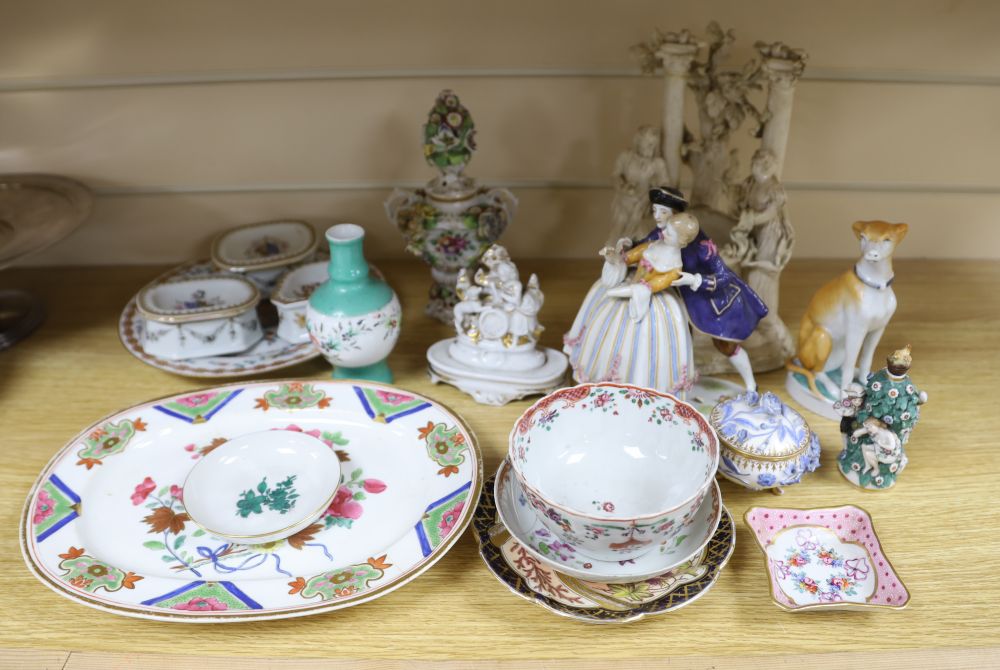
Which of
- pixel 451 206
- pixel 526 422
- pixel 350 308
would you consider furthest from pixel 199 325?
pixel 526 422

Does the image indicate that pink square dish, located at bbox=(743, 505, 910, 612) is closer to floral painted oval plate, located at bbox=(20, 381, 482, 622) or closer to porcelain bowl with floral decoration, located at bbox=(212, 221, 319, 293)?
floral painted oval plate, located at bbox=(20, 381, 482, 622)

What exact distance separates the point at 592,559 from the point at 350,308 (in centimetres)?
42

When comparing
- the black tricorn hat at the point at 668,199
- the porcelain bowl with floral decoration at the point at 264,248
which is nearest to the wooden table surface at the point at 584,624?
the porcelain bowl with floral decoration at the point at 264,248

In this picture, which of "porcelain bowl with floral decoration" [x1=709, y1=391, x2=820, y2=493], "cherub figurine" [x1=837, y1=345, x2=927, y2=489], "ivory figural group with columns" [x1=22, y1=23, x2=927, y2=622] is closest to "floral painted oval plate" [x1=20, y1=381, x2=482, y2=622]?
"ivory figural group with columns" [x1=22, y1=23, x2=927, y2=622]

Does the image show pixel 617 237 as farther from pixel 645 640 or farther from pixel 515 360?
pixel 645 640

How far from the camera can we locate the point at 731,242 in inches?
39.5

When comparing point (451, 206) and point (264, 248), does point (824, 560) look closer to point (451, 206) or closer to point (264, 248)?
point (451, 206)

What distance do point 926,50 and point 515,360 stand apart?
74cm

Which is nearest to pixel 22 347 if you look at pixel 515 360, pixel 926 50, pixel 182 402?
pixel 182 402

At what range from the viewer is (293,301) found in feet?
3.53

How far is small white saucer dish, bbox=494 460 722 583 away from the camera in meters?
0.70

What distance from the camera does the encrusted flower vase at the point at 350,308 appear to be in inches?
37.9

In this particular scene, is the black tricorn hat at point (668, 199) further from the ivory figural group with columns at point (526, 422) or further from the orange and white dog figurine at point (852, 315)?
the orange and white dog figurine at point (852, 315)

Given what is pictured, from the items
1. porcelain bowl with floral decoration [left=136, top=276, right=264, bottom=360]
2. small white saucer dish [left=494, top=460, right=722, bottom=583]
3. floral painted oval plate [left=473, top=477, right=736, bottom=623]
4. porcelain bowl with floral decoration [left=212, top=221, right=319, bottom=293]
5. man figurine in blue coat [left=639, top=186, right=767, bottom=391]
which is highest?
man figurine in blue coat [left=639, top=186, right=767, bottom=391]
